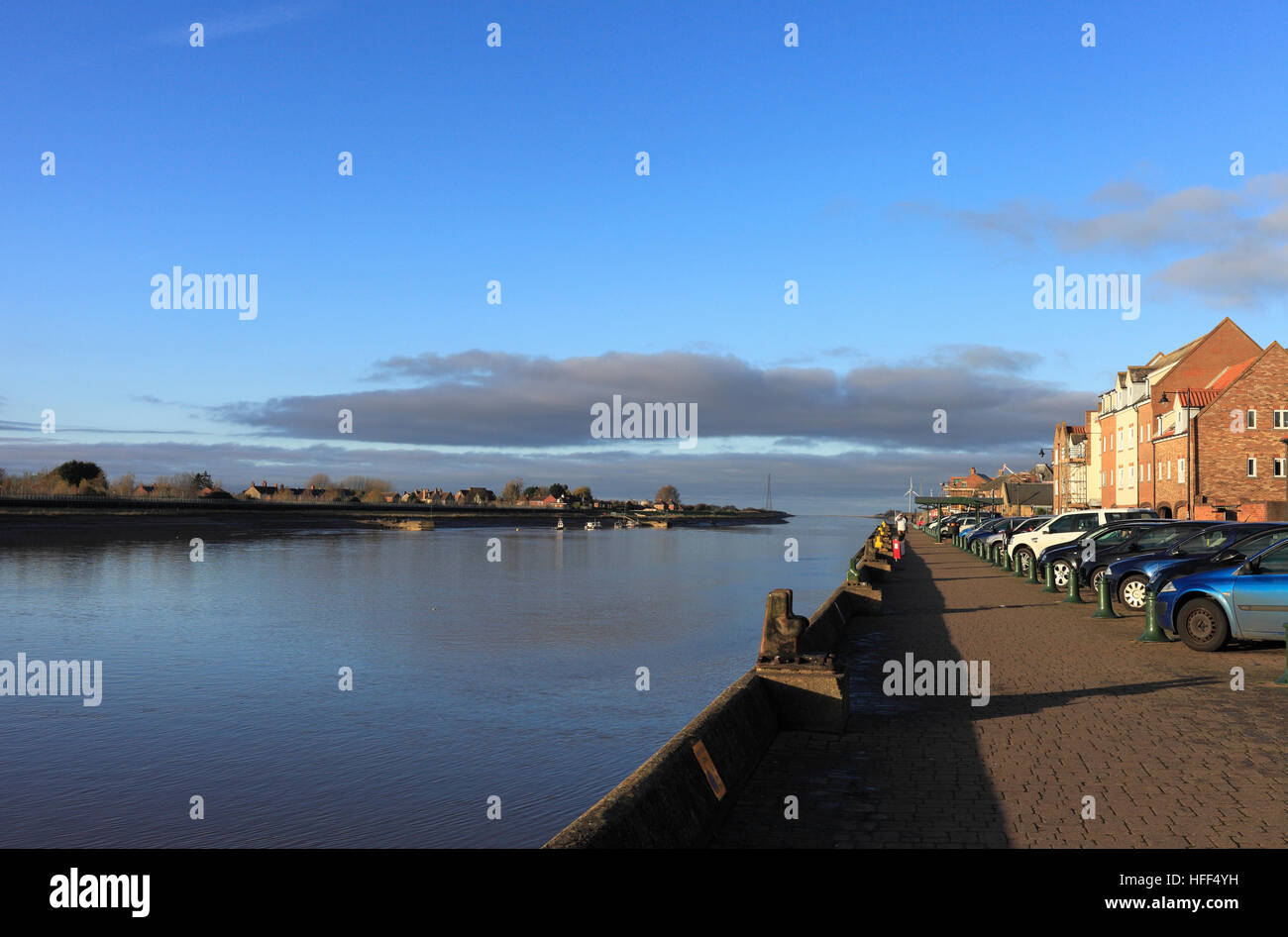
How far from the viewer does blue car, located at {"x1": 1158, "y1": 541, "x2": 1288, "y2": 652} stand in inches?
548

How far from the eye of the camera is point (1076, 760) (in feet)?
27.7

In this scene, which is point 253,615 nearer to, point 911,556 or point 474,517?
point 911,556

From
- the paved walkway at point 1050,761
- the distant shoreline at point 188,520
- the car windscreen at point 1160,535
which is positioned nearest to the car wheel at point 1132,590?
the car windscreen at point 1160,535

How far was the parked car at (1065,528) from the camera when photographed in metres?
30.8

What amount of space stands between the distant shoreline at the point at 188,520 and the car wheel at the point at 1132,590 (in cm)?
7572

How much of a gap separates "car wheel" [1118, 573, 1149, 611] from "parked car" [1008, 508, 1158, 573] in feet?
31.5

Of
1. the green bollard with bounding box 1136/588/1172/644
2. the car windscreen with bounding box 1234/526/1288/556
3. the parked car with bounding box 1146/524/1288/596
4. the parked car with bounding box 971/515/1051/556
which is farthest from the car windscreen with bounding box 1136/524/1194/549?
the parked car with bounding box 971/515/1051/556

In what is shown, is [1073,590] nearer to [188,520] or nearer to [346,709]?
[346,709]

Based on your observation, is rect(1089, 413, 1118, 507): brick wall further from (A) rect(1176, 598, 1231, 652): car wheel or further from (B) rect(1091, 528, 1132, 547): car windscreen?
(A) rect(1176, 598, 1231, 652): car wheel

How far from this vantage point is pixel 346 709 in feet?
52.8

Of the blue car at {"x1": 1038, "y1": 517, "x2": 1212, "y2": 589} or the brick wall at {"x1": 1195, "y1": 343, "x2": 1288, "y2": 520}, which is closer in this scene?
the blue car at {"x1": 1038, "y1": 517, "x2": 1212, "y2": 589}

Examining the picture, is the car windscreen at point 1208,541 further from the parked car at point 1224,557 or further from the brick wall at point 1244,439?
the brick wall at point 1244,439
